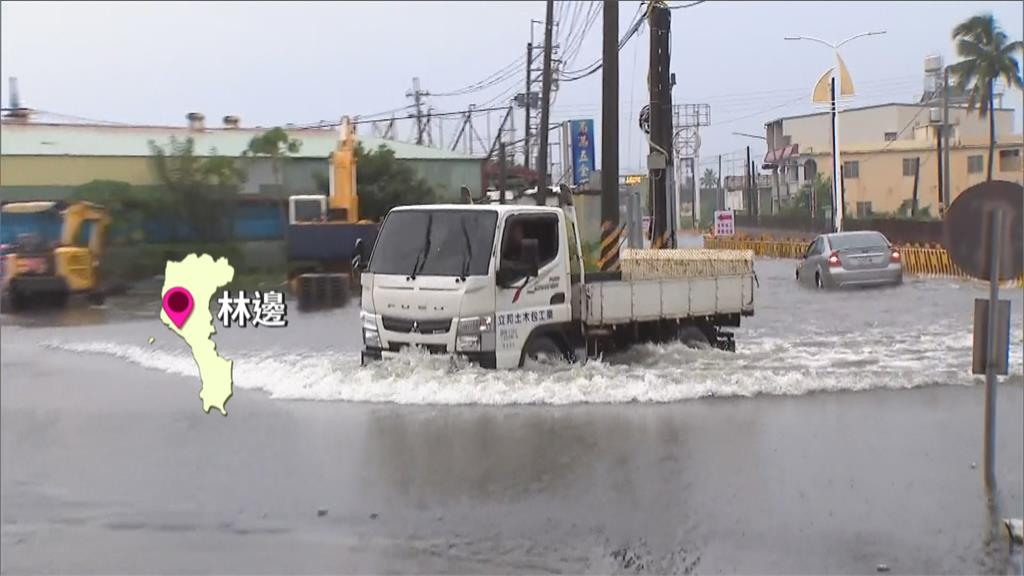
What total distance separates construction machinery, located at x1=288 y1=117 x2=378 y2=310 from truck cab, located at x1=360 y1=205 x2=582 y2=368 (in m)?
1.10

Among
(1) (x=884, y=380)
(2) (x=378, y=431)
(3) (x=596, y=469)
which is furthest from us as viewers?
(1) (x=884, y=380)

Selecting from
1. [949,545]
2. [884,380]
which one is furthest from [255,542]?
[884,380]

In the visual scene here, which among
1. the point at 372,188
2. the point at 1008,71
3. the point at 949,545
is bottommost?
the point at 949,545

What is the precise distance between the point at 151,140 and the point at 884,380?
22.2 feet

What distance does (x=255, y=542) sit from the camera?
5.25 metres

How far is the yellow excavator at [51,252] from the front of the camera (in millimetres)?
3871

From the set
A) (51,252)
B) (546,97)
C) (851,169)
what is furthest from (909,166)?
(51,252)

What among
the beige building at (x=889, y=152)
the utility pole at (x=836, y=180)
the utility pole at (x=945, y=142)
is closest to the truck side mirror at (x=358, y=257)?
the beige building at (x=889, y=152)

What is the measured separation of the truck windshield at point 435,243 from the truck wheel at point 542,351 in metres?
0.89

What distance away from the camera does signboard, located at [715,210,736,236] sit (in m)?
5.77

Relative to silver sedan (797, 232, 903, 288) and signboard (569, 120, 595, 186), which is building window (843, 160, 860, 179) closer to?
silver sedan (797, 232, 903, 288)

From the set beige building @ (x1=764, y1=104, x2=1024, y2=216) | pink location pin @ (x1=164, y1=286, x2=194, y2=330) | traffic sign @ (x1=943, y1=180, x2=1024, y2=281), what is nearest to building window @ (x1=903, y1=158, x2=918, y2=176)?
beige building @ (x1=764, y1=104, x2=1024, y2=216)

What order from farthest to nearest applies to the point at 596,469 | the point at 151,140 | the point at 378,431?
the point at 378,431, the point at 596,469, the point at 151,140

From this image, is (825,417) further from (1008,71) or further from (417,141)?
(417,141)
